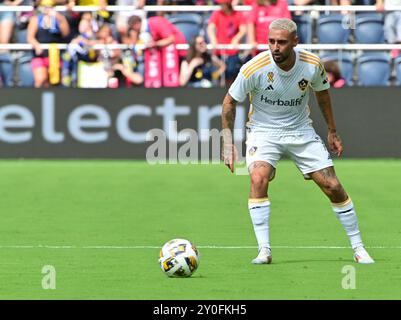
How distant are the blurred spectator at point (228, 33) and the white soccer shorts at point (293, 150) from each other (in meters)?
12.1

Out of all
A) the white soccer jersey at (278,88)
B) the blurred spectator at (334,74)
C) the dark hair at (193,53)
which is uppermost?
the white soccer jersey at (278,88)

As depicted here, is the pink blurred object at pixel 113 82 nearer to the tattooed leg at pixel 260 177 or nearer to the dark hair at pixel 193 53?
the dark hair at pixel 193 53

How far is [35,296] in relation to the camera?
8.91 m

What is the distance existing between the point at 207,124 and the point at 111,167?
2.08 m

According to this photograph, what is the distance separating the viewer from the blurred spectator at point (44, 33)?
23562 mm

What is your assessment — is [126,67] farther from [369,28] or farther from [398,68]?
[398,68]

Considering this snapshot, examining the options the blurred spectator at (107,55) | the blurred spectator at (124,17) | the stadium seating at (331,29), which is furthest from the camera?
the stadium seating at (331,29)

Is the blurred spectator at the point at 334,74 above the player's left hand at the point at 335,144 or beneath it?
beneath

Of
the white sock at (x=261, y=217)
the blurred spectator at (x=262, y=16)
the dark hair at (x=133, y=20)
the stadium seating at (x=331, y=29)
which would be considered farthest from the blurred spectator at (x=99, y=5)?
the white sock at (x=261, y=217)

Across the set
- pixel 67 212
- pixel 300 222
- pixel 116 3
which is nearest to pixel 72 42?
pixel 116 3

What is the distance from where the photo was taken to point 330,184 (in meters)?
10.9

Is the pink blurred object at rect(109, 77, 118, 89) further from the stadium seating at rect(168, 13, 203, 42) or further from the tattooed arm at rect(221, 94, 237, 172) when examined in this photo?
the tattooed arm at rect(221, 94, 237, 172)

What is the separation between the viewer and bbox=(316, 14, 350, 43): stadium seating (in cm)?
2381

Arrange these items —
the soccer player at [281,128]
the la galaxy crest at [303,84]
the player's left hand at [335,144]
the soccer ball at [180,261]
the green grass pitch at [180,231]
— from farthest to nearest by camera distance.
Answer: the player's left hand at [335,144], the la galaxy crest at [303,84], the soccer player at [281,128], the soccer ball at [180,261], the green grass pitch at [180,231]
